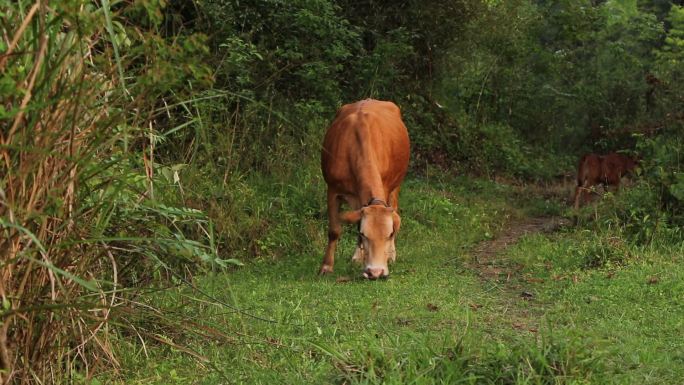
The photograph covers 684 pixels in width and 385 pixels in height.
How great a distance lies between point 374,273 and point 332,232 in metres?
1.13

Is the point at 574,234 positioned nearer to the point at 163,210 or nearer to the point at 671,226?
the point at 671,226

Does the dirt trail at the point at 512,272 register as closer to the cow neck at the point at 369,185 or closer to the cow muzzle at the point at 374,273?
the cow muzzle at the point at 374,273

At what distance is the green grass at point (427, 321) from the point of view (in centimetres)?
397

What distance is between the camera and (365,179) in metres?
8.21

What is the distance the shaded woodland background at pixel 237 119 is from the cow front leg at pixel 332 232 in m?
0.79

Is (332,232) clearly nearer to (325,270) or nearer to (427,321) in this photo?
(325,270)

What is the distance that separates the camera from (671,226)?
8508 millimetres

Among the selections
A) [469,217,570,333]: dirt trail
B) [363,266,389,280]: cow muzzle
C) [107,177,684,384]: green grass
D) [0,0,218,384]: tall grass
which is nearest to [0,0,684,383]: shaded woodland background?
[0,0,218,384]: tall grass

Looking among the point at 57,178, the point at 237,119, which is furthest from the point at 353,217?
the point at 57,178

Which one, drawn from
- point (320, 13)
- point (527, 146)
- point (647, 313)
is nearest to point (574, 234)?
point (647, 313)

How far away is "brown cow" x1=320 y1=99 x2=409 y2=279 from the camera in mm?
7610

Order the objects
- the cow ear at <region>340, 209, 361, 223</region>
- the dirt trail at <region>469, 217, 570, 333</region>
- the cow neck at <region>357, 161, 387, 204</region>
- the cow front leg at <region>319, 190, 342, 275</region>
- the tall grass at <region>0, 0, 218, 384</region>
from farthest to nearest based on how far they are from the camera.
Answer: the cow front leg at <region>319, 190, 342, 275</region> < the cow neck at <region>357, 161, 387, 204</region> < the cow ear at <region>340, 209, 361, 223</region> < the dirt trail at <region>469, 217, 570, 333</region> < the tall grass at <region>0, 0, 218, 384</region>

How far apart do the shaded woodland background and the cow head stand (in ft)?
3.69

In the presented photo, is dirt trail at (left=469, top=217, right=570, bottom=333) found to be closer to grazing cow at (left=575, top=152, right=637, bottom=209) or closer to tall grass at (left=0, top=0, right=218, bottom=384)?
grazing cow at (left=575, top=152, right=637, bottom=209)
